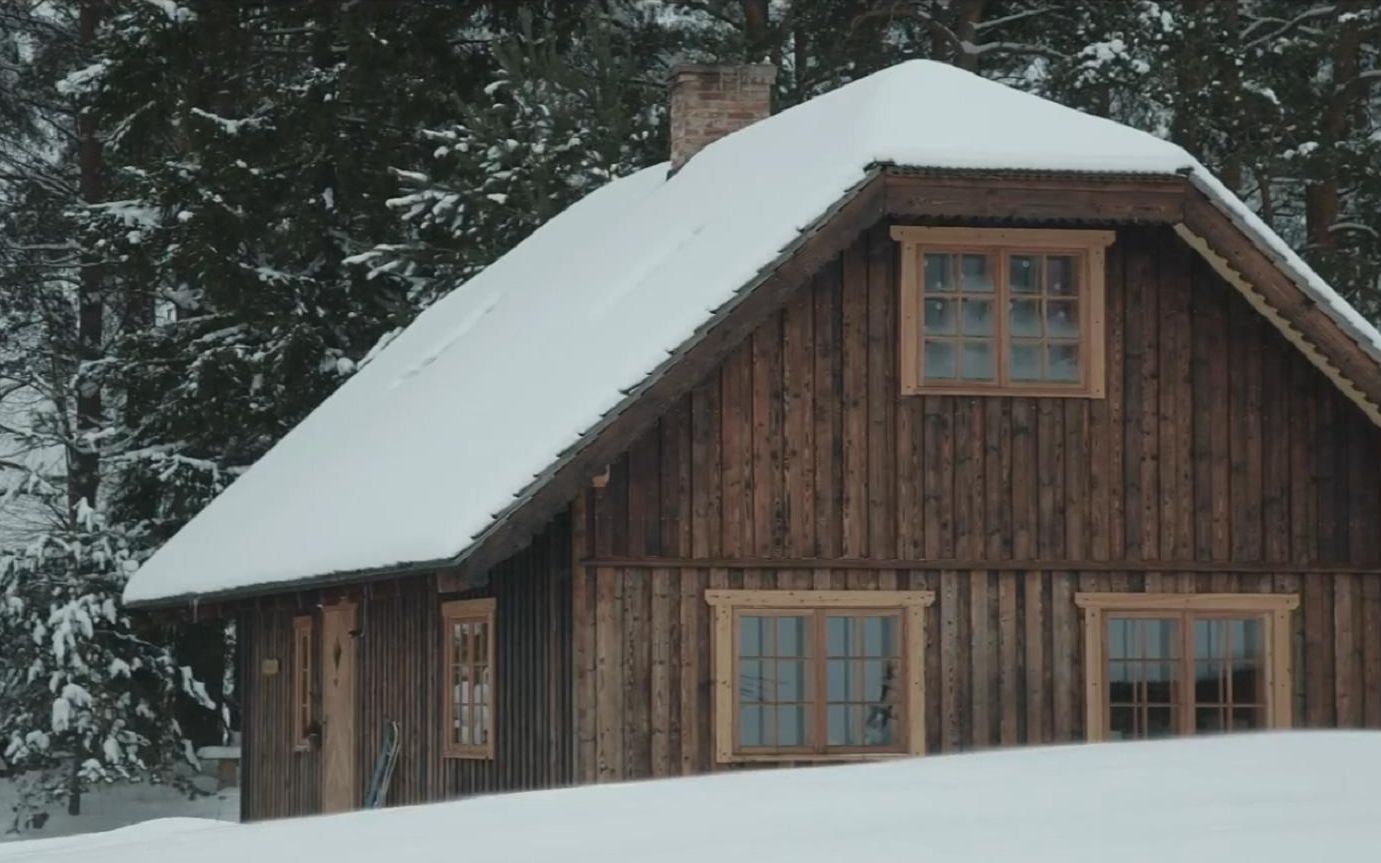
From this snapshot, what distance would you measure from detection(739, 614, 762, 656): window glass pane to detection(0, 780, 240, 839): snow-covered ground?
16412 mm

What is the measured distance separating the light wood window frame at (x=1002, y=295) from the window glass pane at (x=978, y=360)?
48mm

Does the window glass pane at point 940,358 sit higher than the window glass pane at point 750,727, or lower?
higher

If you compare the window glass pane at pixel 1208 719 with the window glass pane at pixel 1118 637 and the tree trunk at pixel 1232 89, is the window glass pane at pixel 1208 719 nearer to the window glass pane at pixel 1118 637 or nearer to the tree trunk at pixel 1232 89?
the window glass pane at pixel 1118 637

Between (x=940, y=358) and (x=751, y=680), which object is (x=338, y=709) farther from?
(x=940, y=358)

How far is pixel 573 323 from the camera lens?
22.6m

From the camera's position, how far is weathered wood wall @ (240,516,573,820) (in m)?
20.1

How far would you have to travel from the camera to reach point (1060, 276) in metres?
21.0

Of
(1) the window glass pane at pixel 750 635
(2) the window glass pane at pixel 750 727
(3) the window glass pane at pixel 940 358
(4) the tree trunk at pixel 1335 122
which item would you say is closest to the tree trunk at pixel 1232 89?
(4) the tree trunk at pixel 1335 122

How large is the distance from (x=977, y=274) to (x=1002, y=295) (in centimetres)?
24

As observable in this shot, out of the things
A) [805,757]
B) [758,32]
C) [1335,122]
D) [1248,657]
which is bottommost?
[805,757]

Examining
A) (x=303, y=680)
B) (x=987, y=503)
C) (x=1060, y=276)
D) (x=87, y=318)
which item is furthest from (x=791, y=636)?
(x=87, y=318)

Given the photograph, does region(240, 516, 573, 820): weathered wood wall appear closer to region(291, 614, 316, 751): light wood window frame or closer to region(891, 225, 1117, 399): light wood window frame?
region(291, 614, 316, 751): light wood window frame

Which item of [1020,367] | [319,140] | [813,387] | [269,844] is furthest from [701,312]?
[319,140]

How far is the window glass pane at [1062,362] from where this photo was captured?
20.9 meters
